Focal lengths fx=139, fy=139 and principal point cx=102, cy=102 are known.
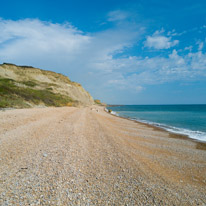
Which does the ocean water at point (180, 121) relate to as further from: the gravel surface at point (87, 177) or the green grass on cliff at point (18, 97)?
the green grass on cliff at point (18, 97)

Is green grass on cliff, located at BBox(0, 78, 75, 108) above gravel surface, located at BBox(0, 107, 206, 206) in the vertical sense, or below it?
above

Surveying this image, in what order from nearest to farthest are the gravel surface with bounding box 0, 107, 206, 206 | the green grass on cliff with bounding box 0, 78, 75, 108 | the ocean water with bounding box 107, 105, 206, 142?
the gravel surface with bounding box 0, 107, 206, 206, the ocean water with bounding box 107, 105, 206, 142, the green grass on cliff with bounding box 0, 78, 75, 108

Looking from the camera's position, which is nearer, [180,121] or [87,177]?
[87,177]

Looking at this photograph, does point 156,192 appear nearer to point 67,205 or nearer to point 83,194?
point 83,194

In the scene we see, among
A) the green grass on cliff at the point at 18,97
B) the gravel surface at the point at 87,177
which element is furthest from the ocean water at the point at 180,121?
the green grass on cliff at the point at 18,97

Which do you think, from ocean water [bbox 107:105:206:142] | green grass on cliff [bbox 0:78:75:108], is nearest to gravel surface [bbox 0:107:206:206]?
ocean water [bbox 107:105:206:142]

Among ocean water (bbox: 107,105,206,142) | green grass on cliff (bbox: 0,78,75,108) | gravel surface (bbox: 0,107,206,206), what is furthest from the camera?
green grass on cliff (bbox: 0,78,75,108)

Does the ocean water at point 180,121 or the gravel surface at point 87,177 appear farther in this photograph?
the ocean water at point 180,121

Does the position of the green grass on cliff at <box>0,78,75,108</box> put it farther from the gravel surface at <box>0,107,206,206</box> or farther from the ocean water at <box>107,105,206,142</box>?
the ocean water at <box>107,105,206,142</box>

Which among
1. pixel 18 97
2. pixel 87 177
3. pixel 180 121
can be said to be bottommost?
pixel 180 121

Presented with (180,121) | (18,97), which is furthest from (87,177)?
(180,121)

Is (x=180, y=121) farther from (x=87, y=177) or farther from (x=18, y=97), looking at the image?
(x=18, y=97)

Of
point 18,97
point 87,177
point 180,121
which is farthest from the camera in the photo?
point 180,121

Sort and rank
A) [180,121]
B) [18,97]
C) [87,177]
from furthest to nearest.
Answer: [180,121] → [18,97] → [87,177]
